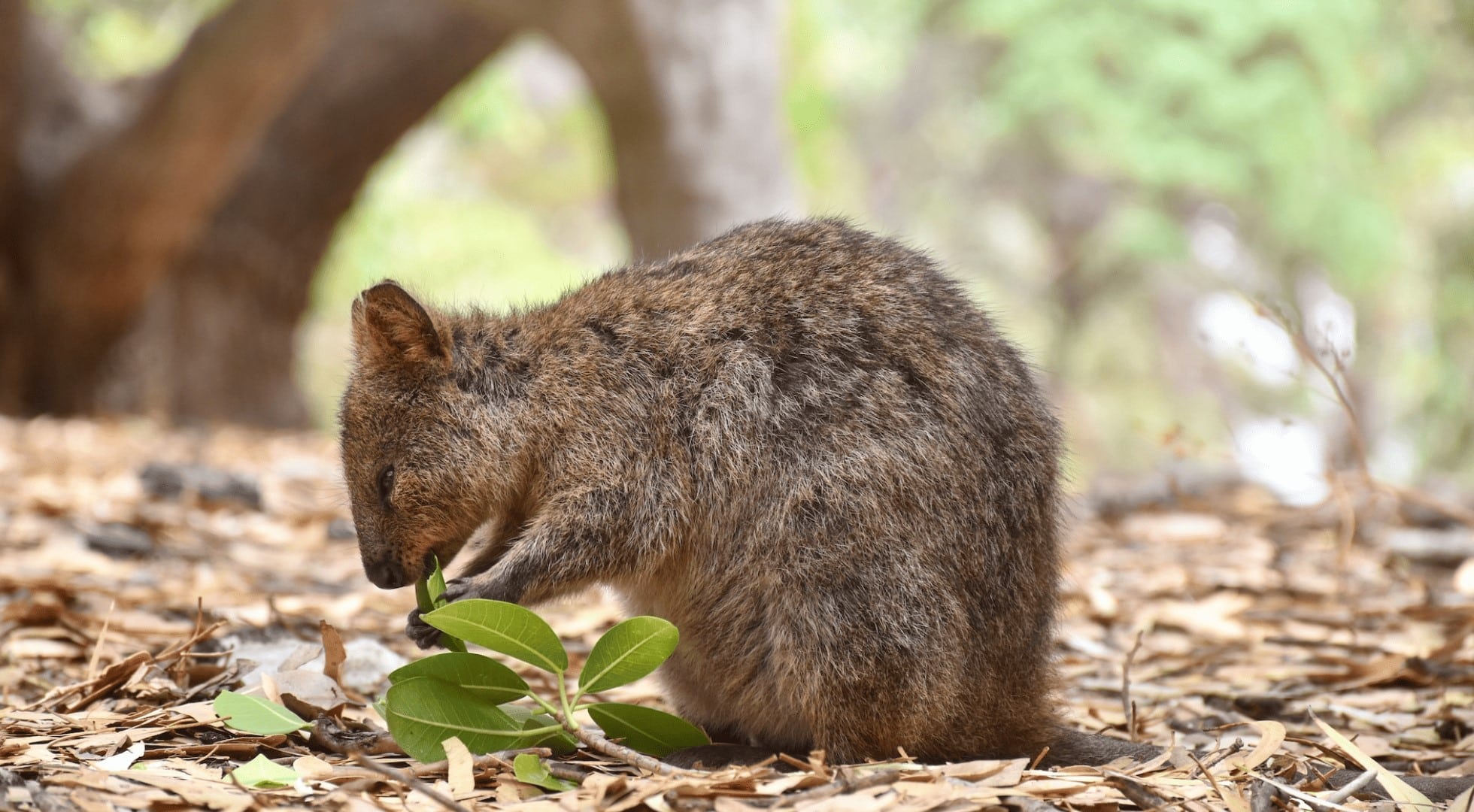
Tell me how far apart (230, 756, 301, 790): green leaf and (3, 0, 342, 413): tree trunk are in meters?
7.94

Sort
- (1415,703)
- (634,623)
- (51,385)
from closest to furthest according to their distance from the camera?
(634,623)
(1415,703)
(51,385)

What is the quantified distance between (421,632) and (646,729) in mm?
585

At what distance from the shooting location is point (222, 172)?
10258mm

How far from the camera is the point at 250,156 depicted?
39.1ft

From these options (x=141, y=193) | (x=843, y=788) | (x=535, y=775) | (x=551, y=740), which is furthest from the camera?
(x=141, y=193)

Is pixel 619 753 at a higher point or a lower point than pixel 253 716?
lower

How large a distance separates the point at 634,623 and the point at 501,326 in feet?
3.56

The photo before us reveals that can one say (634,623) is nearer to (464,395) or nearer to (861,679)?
(861,679)

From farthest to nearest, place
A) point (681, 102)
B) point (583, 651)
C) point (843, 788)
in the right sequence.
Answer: point (681, 102)
point (583, 651)
point (843, 788)

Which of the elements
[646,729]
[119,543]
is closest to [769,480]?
[646,729]

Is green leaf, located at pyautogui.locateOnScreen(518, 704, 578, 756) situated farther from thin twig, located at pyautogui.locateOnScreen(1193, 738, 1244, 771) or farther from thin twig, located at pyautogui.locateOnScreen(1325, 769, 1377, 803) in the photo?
thin twig, located at pyautogui.locateOnScreen(1325, 769, 1377, 803)

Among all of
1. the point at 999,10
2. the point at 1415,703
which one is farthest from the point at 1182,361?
the point at 1415,703

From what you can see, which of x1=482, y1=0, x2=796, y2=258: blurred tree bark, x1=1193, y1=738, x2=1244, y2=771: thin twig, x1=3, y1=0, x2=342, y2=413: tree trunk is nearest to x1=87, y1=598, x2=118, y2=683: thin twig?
x1=1193, y1=738, x2=1244, y2=771: thin twig

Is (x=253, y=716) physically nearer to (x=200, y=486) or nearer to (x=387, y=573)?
(x=387, y=573)
